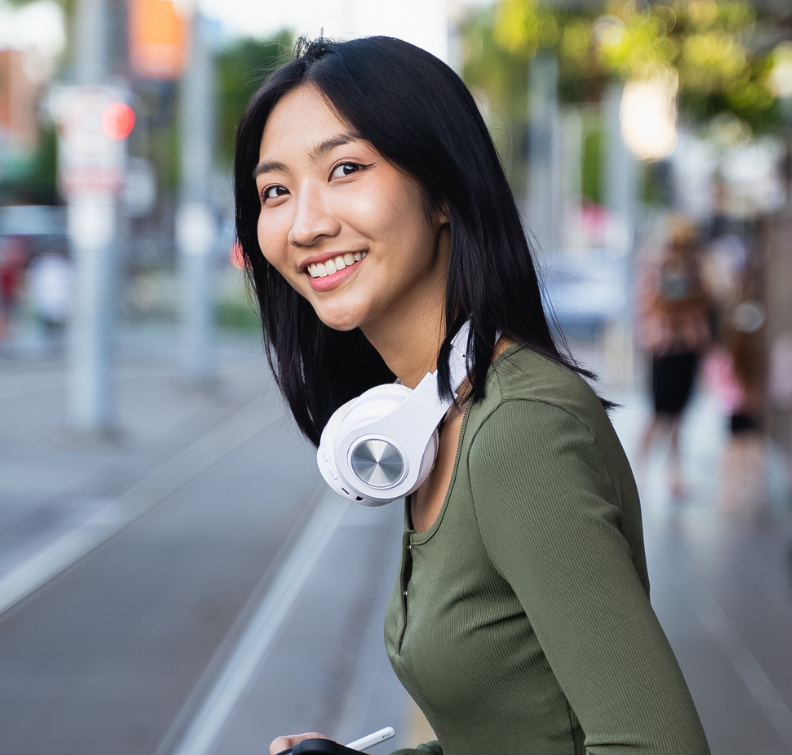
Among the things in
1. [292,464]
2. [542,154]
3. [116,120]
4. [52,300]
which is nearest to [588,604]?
[292,464]

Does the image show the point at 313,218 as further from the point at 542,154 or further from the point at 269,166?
the point at 542,154

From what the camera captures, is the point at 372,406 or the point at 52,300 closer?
the point at 372,406

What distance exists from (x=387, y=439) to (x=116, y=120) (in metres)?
9.18

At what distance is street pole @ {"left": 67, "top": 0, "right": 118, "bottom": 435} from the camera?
408 inches

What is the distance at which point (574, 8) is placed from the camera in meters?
8.35

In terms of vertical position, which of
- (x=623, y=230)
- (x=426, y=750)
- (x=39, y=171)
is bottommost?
(x=39, y=171)

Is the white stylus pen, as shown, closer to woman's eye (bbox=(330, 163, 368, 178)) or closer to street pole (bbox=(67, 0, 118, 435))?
woman's eye (bbox=(330, 163, 368, 178))

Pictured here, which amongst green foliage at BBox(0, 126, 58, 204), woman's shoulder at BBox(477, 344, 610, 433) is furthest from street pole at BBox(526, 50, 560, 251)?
woman's shoulder at BBox(477, 344, 610, 433)

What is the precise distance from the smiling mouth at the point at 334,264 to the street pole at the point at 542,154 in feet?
73.8

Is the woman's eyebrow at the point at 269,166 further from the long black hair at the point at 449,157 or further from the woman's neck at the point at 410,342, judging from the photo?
the woman's neck at the point at 410,342

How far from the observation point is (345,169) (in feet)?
4.70

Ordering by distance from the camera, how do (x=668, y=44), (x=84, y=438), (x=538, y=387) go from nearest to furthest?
(x=538, y=387), (x=668, y=44), (x=84, y=438)

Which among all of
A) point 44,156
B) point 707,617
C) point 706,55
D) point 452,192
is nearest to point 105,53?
point 706,55

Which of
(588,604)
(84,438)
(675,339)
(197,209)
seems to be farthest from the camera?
(197,209)
